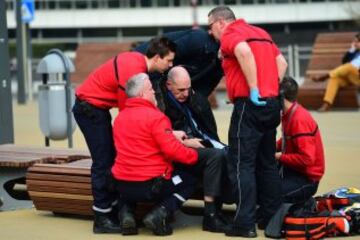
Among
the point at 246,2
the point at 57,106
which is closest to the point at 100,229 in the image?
the point at 57,106

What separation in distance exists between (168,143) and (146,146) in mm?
197

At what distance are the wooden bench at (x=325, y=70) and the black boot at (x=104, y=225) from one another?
35.9ft

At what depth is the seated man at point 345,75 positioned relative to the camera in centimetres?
1698

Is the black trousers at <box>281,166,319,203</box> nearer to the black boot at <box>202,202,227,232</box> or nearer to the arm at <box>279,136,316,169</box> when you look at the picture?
the arm at <box>279,136,316,169</box>

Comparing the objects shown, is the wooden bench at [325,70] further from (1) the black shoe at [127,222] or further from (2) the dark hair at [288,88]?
(1) the black shoe at [127,222]

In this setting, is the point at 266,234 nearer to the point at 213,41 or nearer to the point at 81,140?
the point at 213,41

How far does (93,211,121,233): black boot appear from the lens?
724 centimetres

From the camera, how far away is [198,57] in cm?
807

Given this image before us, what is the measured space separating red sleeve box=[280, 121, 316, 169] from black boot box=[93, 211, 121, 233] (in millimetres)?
1579

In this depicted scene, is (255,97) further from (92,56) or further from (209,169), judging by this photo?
(92,56)

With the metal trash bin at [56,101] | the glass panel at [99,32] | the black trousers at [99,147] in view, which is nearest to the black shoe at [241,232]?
the black trousers at [99,147]

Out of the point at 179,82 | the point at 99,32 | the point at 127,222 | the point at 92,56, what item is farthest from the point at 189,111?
the point at 99,32

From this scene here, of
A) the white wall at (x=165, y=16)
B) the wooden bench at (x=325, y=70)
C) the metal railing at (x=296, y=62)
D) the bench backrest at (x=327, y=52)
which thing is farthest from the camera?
the white wall at (x=165, y=16)

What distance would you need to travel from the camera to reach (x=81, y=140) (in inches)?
550
